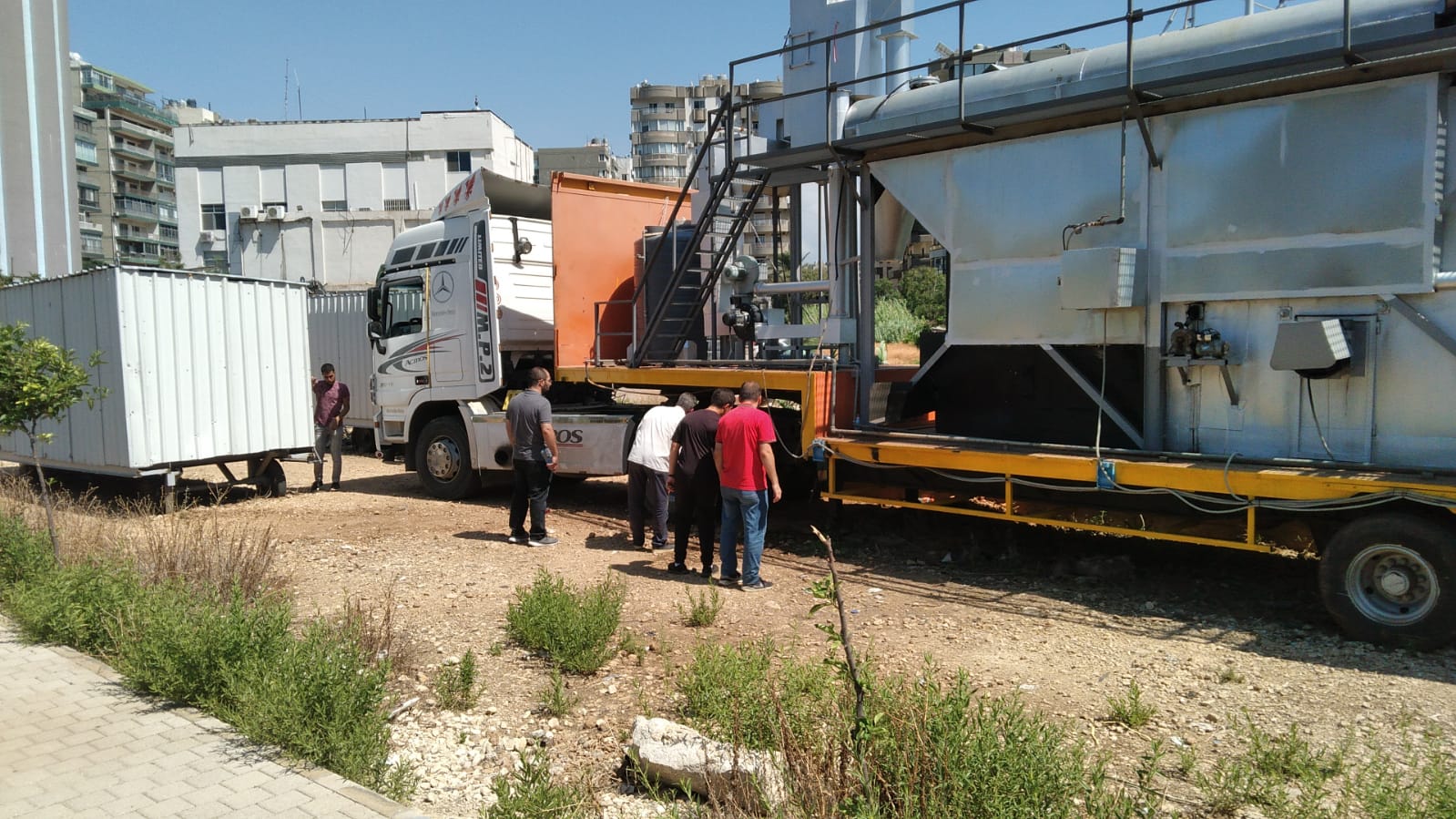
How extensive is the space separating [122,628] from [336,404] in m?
7.78

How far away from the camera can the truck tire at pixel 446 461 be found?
11828 mm

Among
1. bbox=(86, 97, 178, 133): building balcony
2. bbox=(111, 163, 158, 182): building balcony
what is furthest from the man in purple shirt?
bbox=(86, 97, 178, 133): building balcony

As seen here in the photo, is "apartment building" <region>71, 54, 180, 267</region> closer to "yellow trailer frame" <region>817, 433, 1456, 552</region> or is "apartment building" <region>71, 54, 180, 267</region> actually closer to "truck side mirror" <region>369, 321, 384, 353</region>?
"truck side mirror" <region>369, 321, 384, 353</region>

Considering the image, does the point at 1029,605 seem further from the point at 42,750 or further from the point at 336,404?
the point at 336,404

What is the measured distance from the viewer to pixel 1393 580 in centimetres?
584

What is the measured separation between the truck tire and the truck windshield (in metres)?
1.30

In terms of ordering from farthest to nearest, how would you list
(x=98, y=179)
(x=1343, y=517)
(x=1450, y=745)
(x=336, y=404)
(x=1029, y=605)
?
1. (x=98, y=179)
2. (x=336, y=404)
3. (x=1029, y=605)
4. (x=1343, y=517)
5. (x=1450, y=745)

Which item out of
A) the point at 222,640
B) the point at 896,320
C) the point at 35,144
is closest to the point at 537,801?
the point at 222,640

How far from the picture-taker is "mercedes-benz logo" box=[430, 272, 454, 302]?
38.7 feet

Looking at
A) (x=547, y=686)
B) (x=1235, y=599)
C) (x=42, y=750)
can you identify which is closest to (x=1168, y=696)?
(x=1235, y=599)

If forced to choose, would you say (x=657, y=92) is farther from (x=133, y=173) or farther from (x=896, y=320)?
(x=896, y=320)

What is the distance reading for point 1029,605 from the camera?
22.9ft

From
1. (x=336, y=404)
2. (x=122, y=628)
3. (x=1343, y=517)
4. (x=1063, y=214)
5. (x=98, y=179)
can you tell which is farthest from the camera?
(x=98, y=179)

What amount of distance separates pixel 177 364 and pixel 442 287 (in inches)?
119
